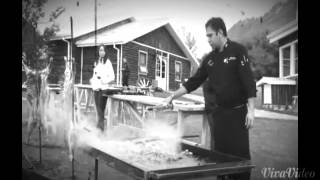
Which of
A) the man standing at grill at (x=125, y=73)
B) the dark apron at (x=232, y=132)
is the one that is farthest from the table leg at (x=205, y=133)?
the man standing at grill at (x=125, y=73)

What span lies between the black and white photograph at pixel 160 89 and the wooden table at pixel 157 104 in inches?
0.4

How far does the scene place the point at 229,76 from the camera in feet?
9.75

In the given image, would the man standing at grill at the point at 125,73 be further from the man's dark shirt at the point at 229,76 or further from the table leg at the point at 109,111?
the man's dark shirt at the point at 229,76

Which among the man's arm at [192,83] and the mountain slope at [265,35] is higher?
the mountain slope at [265,35]

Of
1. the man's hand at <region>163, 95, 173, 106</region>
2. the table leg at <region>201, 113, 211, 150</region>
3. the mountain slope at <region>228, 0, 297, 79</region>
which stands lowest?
the table leg at <region>201, 113, 211, 150</region>

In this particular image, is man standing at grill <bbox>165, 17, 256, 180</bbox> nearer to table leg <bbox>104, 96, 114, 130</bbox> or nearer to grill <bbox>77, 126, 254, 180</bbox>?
grill <bbox>77, 126, 254, 180</bbox>

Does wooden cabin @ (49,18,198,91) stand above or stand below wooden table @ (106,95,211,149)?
above

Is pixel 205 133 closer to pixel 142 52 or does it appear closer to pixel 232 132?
pixel 232 132

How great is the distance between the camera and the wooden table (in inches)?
131

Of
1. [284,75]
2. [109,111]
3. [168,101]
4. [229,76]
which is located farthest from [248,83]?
[109,111]

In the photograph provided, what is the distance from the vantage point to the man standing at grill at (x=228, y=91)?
9.50 feet

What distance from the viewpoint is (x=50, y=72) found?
4.82 m

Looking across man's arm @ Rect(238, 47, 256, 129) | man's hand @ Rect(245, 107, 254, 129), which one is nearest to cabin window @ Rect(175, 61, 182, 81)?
man's arm @ Rect(238, 47, 256, 129)
